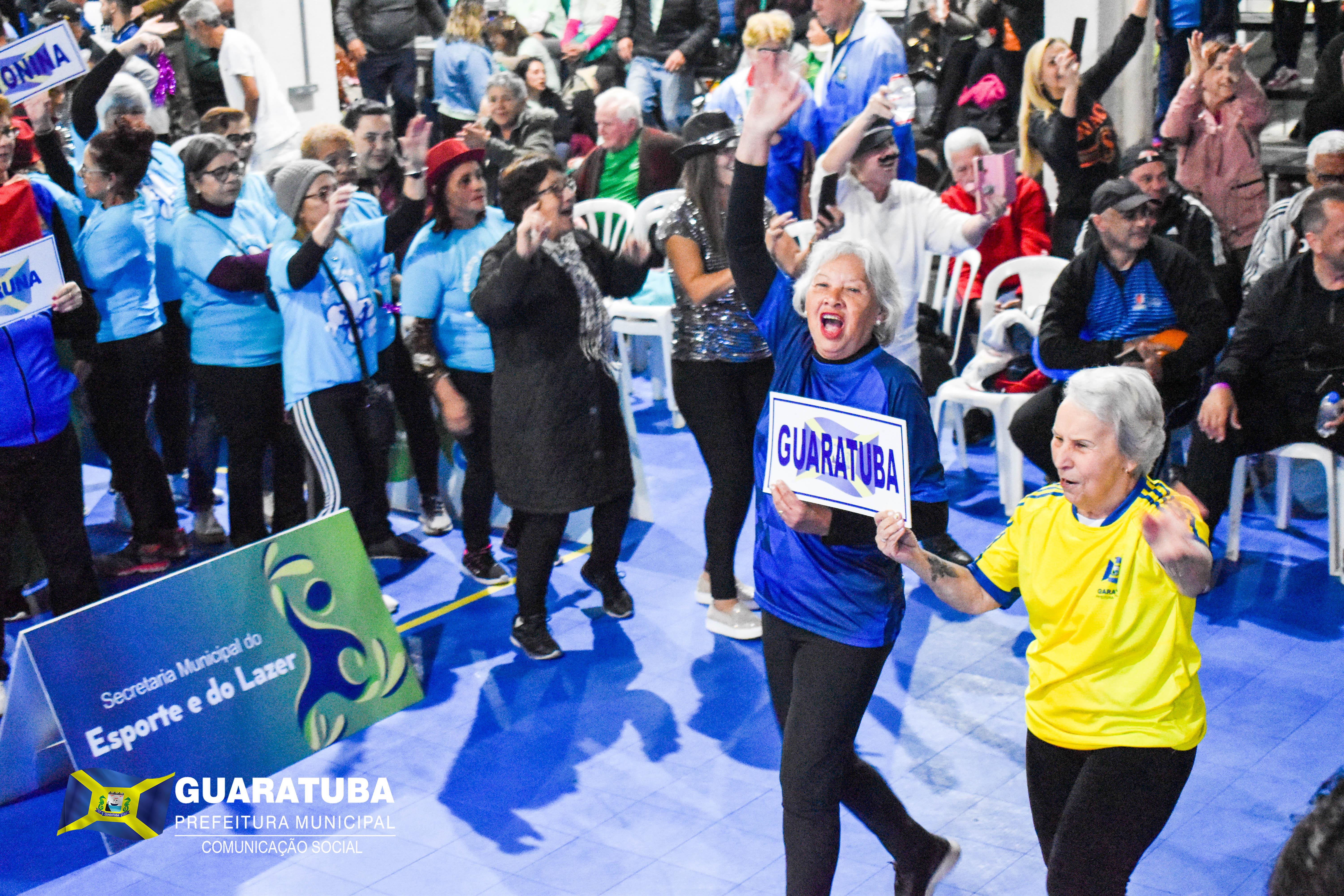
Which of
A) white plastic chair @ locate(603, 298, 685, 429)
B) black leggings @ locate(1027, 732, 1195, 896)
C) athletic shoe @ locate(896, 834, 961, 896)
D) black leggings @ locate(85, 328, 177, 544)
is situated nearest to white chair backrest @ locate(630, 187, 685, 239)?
white plastic chair @ locate(603, 298, 685, 429)

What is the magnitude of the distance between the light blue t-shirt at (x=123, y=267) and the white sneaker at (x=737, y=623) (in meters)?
2.81

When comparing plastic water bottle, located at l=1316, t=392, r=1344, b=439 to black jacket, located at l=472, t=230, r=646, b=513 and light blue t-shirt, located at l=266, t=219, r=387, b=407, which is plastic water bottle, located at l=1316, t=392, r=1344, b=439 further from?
light blue t-shirt, located at l=266, t=219, r=387, b=407

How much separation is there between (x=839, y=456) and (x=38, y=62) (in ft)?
14.4

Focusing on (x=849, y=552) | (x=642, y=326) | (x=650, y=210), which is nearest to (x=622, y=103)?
(x=650, y=210)

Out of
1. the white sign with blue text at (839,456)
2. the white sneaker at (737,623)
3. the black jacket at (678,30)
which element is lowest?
the white sneaker at (737,623)

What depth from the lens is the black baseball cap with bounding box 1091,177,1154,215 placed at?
5.61 metres

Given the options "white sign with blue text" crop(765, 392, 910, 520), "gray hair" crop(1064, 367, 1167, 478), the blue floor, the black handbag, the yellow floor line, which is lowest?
the blue floor

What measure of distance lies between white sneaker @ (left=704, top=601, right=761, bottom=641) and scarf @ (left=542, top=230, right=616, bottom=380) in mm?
1044

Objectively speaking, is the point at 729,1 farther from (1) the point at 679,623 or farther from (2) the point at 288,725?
(2) the point at 288,725

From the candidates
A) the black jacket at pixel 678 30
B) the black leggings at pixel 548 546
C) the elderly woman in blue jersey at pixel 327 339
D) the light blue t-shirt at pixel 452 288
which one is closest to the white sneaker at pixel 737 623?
the black leggings at pixel 548 546

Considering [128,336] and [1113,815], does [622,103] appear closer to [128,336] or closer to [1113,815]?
[128,336]

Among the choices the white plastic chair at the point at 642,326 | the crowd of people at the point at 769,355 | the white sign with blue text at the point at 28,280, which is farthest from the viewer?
the white plastic chair at the point at 642,326

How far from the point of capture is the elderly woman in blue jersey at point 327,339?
543 centimetres

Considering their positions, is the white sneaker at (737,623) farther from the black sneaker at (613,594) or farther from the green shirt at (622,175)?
the green shirt at (622,175)
